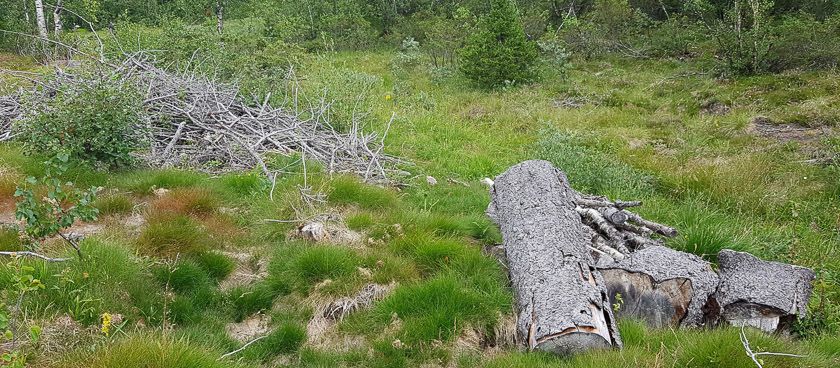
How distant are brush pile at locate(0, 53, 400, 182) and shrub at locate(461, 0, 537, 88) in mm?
6245

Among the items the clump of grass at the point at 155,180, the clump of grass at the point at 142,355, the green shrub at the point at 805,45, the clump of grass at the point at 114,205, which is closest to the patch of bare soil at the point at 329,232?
the clump of grass at the point at 114,205

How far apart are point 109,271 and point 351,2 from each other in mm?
23424

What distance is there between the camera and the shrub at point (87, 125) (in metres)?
6.29

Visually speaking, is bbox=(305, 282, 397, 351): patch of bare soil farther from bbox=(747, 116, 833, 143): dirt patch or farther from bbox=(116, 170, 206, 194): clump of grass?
bbox=(747, 116, 833, 143): dirt patch

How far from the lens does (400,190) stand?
23.0ft

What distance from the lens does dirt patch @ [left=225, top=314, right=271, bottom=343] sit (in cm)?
412

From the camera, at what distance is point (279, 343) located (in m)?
4.00

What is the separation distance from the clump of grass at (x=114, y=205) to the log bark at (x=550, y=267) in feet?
12.0

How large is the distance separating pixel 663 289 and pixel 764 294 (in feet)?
2.29

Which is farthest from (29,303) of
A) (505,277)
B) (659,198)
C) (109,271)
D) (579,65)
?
(579,65)

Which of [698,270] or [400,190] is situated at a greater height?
[698,270]

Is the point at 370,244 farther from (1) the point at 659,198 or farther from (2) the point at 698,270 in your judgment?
(1) the point at 659,198

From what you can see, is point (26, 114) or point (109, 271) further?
point (26, 114)

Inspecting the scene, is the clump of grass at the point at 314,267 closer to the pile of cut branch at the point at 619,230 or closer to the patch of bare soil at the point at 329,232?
the patch of bare soil at the point at 329,232
